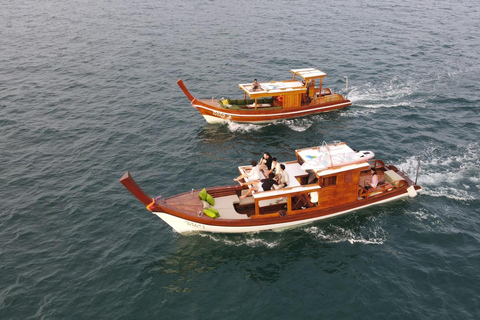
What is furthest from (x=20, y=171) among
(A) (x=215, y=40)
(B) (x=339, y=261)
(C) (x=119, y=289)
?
(A) (x=215, y=40)

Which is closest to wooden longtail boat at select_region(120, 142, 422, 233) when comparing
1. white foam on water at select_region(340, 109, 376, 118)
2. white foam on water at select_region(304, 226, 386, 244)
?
white foam on water at select_region(304, 226, 386, 244)

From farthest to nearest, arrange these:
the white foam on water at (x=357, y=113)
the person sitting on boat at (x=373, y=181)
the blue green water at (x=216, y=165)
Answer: the white foam on water at (x=357, y=113), the person sitting on boat at (x=373, y=181), the blue green water at (x=216, y=165)

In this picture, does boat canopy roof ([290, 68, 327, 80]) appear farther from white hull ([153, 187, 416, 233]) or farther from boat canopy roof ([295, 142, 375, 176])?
white hull ([153, 187, 416, 233])

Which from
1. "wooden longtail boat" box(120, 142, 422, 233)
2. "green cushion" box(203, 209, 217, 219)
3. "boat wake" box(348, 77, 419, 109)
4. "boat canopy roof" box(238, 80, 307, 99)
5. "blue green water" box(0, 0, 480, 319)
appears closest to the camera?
"blue green water" box(0, 0, 480, 319)

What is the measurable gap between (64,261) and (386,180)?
23795 mm

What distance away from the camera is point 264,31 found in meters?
72.8

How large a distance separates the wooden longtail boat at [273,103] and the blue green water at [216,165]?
45.5 inches

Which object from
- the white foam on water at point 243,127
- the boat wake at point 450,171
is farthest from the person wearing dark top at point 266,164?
the white foam on water at point 243,127

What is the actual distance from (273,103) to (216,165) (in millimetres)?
12029

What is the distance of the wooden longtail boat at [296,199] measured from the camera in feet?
84.1

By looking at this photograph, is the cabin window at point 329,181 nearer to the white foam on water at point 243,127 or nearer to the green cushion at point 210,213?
the green cushion at point 210,213

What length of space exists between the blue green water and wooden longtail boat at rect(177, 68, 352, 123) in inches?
45.5

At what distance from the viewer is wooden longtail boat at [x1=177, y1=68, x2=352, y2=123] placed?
4112 centimetres

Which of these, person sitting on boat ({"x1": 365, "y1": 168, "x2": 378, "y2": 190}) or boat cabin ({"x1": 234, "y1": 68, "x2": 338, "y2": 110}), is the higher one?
boat cabin ({"x1": 234, "y1": 68, "x2": 338, "y2": 110})
